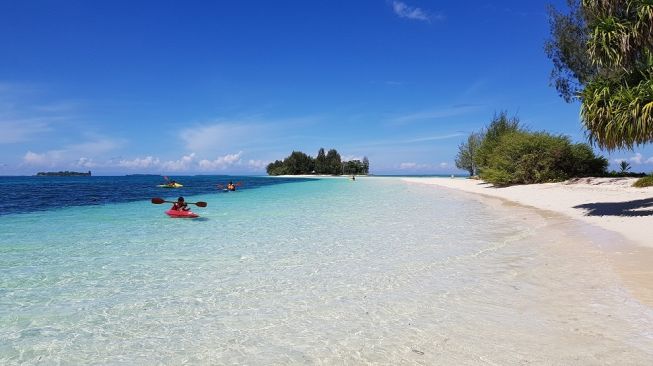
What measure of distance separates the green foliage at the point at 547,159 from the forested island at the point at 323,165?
134144mm

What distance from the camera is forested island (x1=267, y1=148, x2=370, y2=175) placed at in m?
180

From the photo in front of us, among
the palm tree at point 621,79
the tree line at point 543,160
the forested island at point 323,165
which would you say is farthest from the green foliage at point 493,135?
the forested island at point 323,165

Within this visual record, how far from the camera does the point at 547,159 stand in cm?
3997

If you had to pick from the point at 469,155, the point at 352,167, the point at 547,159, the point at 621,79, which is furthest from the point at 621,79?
the point at 352,167

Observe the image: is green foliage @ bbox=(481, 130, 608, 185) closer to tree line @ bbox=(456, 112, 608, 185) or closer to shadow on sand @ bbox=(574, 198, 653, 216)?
tree line @ bbox=(456, 112, 608, 185)

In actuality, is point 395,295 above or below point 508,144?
below

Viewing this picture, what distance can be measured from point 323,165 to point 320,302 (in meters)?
179

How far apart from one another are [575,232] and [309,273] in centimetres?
1022

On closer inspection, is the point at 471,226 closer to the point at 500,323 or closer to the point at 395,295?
the point at 395,295

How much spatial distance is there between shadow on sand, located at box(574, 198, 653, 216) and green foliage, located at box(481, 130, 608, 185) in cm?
1945

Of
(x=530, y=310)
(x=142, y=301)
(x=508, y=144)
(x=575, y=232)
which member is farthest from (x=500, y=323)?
(x=508, y=144)

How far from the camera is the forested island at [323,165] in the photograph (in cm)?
18025

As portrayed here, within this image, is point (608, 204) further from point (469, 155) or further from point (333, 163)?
point (333, 163)

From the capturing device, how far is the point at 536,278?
843 cm
